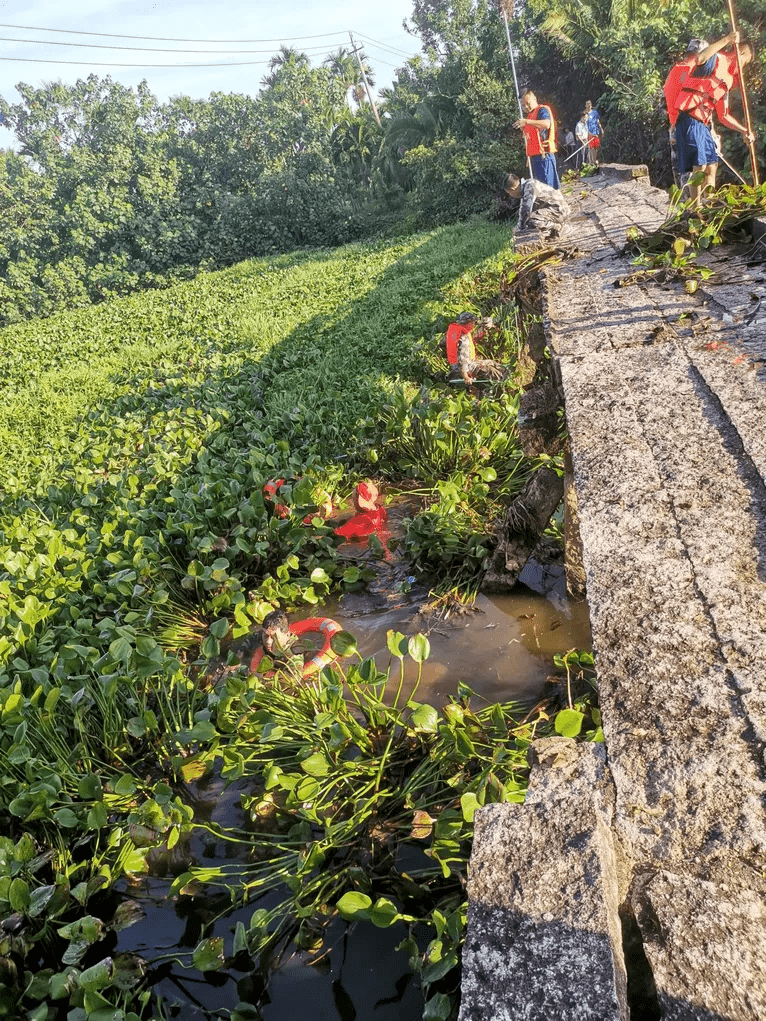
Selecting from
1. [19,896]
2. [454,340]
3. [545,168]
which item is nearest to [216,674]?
[19,896]

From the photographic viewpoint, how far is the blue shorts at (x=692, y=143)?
18.4ft

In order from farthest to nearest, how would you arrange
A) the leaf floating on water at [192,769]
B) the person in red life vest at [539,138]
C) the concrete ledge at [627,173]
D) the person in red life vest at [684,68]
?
the concrete ledge at [627,173] → the person in red life vest at [539,138] → the person in red life vest at [684,68] → the leaf floating on water at [192,769]

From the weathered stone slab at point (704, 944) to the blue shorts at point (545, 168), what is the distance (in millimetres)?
8804

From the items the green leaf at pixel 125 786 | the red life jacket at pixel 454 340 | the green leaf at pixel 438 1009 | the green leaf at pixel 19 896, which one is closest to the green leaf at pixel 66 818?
the green leaf at pixel 125 786

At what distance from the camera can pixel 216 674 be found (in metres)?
3.08

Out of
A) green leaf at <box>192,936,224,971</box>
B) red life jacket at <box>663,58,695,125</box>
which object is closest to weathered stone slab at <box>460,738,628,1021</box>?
green leaf at <box>192,936,224,971</box>

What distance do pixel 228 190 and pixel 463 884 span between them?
27.9 meters

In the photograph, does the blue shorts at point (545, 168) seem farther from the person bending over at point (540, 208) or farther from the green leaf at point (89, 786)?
the green leaf at point (89, 786)

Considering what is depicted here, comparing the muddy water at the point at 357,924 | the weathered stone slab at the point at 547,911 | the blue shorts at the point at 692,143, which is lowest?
the muddy water at the point at 357,924

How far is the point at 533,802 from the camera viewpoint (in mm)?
1211

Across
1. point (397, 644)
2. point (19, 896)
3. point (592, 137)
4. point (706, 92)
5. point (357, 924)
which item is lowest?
point (357, 924)

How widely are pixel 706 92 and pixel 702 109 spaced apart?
0.39 ft

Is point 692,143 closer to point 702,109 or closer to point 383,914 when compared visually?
point 702,109

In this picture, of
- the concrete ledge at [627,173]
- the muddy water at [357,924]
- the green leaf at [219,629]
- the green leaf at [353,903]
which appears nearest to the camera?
the green leaf at [353,903]
